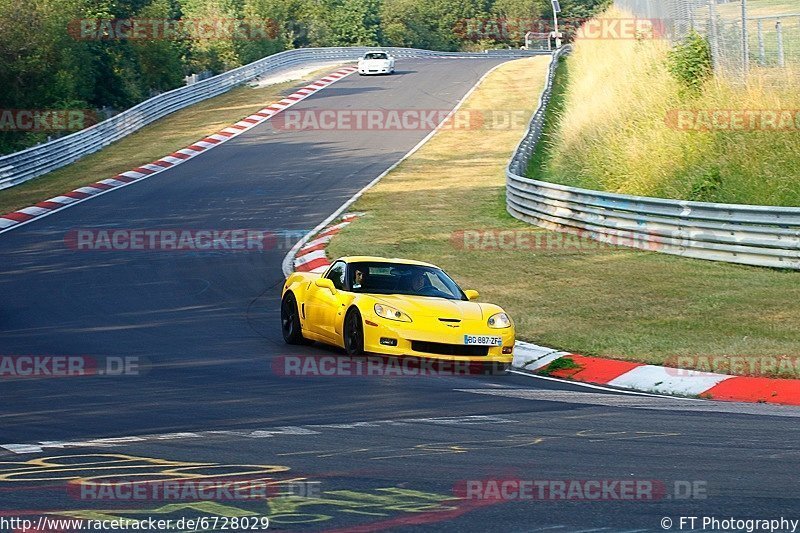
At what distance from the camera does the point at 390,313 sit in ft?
43.0

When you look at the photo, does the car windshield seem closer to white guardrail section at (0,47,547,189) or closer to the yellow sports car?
the yellow sports car

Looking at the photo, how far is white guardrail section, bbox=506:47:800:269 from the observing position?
1792cm

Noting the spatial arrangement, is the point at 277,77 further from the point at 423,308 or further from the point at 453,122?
the point at 423,308

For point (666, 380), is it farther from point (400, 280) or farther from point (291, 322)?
point (291, 322)

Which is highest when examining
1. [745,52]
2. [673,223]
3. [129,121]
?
[745,52]

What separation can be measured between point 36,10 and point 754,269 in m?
31.2

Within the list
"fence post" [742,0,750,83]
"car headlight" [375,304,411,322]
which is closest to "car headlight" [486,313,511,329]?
"car headlight" [375,304,411,322]

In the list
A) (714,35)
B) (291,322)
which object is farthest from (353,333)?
(714,35)

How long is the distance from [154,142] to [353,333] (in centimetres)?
2838

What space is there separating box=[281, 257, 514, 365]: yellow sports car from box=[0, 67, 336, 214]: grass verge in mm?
15947

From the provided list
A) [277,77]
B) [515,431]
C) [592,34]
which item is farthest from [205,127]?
[515,431]

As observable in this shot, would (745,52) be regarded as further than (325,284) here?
Yes

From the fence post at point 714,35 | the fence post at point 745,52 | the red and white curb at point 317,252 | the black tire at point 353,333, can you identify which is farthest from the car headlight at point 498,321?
the fence post at point 714,35

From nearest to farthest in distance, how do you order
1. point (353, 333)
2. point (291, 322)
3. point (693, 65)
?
point (353, 333) → point (291, 322) → point (693, 65)
